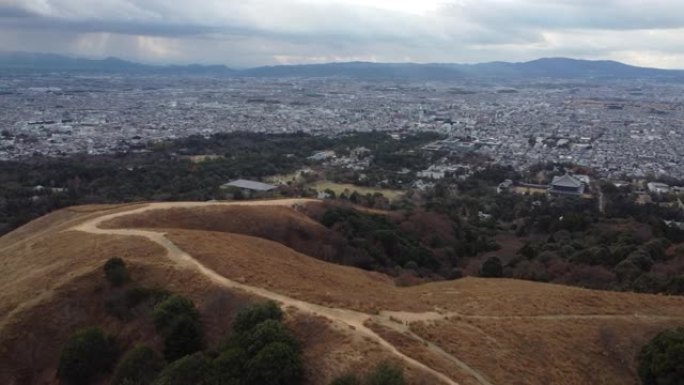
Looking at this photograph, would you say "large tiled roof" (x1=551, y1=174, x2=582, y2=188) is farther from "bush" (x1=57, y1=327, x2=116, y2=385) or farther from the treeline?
"bush" (x1=57, y1=327, x2=116, y2=385)

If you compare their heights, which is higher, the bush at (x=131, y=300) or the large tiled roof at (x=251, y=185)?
the bush at (x=131, y=300)

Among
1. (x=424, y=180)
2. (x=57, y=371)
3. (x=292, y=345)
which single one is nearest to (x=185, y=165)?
(x=424, y=180)

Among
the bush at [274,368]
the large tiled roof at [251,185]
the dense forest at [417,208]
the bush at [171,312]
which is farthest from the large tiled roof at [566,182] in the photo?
the bush at [274,368]

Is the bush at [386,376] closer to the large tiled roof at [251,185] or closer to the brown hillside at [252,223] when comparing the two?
the brown hillside at [252,223]

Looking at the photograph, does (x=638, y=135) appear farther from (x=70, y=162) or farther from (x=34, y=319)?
(x=34, y=319)

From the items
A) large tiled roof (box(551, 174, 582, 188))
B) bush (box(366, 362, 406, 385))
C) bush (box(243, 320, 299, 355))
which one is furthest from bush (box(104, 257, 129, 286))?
large tiled roof (box(551, 174, 582, 188))

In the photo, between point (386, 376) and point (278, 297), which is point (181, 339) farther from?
point (386, 376)

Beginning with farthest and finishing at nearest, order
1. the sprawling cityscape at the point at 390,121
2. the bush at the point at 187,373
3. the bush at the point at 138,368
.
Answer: the sprawling cityscape at the point at 390,121 < the bush at the point at 138,368 < the bush at the point at 187,373
